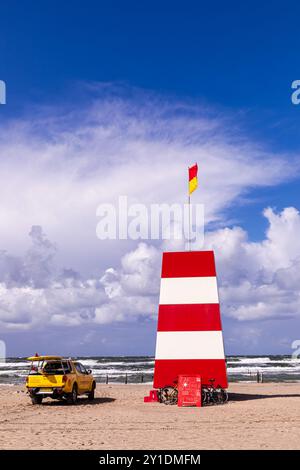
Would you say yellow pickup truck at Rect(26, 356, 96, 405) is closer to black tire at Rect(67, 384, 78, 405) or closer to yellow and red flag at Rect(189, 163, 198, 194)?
black tire at Rect(67, 384, 78, 405)

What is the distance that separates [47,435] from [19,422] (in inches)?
149

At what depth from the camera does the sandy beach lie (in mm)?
12727

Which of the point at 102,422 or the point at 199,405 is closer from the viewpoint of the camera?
the point at 102,422

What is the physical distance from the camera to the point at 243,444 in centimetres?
1247

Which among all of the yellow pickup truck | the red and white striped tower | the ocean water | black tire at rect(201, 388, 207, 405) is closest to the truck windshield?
the yellow pickup truck

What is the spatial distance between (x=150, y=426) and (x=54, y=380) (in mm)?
7920

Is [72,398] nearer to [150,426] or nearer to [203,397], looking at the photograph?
[203,397]

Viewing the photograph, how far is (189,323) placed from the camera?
24.5 meters

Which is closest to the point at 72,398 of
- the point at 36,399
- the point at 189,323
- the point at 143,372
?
the point at 36,399

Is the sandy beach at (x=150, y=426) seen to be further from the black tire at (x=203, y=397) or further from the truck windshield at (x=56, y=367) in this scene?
the truck windshield at (x=56, y=367)

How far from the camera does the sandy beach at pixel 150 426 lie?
41.8 feet

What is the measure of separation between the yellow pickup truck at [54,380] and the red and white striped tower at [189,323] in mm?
3504
